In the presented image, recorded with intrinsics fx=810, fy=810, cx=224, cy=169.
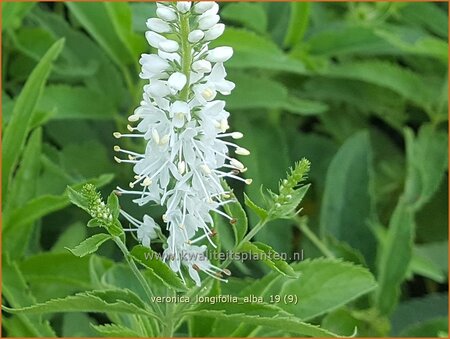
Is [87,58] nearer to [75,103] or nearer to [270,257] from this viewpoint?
[75,103]

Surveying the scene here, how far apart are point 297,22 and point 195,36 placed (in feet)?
3.18

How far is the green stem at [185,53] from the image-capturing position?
0.97 m

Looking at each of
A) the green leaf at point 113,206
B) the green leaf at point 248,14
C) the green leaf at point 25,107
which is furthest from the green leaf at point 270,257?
the green leaf at point 248,14

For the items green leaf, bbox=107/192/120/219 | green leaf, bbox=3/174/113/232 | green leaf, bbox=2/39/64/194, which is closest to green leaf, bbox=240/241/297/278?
green leaf, bbox=107/192/120/219

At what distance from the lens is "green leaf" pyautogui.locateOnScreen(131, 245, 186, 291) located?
1032mm

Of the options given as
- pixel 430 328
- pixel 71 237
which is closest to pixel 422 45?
pixel 430 328

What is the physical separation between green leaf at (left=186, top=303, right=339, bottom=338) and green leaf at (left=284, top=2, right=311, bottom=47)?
91 cm

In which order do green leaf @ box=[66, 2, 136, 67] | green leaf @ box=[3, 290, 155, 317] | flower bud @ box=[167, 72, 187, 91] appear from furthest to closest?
green leaf @ box=[66, 2, 136, 67]
green leaf @ box=[3, 290, 155, 317]
flower bud @ box=[167, 72, 187, 91]

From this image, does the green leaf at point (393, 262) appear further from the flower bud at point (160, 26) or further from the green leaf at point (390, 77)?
the flower bud at point (160, 26)

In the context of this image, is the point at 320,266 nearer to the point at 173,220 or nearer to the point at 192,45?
the point at 173,220

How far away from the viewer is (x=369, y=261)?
1.79 meters

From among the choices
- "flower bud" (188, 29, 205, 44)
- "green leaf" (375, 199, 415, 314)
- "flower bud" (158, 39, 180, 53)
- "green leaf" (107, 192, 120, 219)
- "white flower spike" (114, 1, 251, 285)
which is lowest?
"green leaf" (375, 199, 415, 314)

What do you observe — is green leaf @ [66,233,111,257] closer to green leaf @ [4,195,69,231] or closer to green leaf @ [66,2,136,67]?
green leaf @ [4,195,69,231]

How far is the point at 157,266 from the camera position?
1039mm
